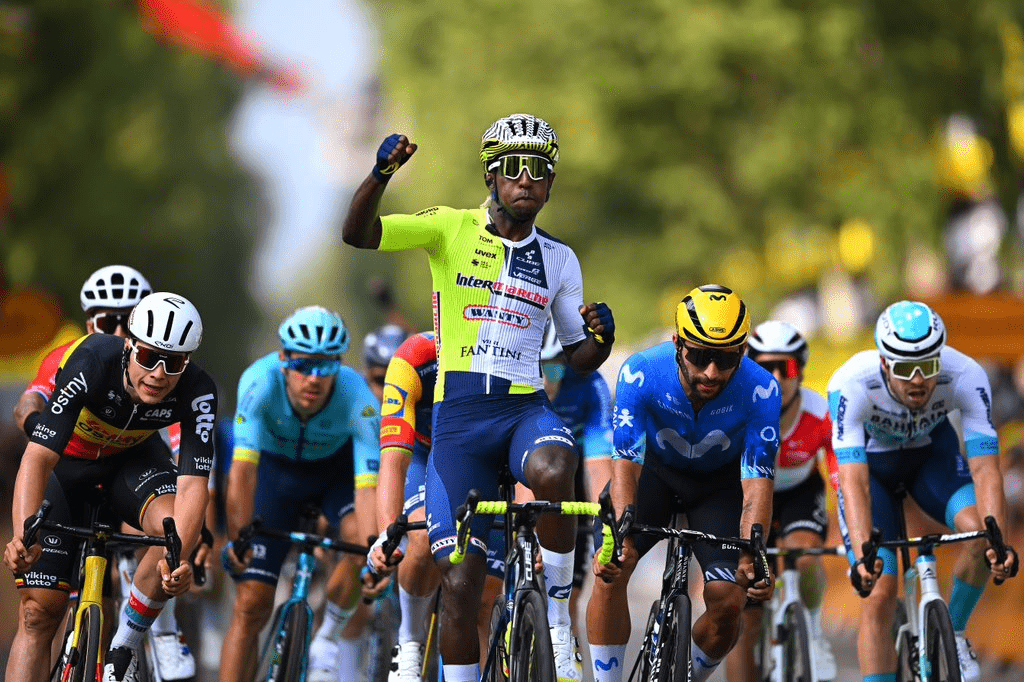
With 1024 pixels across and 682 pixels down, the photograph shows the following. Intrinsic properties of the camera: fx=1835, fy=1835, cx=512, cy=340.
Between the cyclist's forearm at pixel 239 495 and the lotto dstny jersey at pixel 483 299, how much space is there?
2.34 meters

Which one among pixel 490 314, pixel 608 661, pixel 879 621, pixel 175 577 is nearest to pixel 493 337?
pixel 490 314

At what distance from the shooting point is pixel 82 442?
9500mm

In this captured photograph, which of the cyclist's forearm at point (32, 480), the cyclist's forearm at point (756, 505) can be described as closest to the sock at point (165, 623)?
the cyclist's forearm at point (32, 480)

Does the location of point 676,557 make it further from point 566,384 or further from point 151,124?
point 151,124

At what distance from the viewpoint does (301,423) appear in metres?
11.1

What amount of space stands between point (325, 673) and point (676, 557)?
9.95 ft

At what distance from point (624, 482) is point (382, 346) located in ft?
12.6

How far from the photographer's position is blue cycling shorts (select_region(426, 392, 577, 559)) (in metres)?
8.20

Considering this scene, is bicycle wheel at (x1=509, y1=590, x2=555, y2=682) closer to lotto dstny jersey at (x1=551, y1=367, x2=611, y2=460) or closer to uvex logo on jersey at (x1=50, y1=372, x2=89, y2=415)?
uvex logo on jersey at (x1=50, y1=372, x2=89, y2=415)

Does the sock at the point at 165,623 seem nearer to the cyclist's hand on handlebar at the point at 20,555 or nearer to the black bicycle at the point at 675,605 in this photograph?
the cyclist's hand on handlebar at the point at 20,555

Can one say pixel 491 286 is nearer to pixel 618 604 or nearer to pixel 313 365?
pixel 618 604

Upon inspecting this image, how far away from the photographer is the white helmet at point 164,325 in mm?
8758

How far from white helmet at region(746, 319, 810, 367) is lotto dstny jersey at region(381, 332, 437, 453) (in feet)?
8.22

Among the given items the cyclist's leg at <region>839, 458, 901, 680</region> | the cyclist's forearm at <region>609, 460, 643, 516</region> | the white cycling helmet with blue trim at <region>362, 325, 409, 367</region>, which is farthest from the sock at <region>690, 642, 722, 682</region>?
the white cycling helmet with blue trim at <region>362, 325, 409, 367</region>
